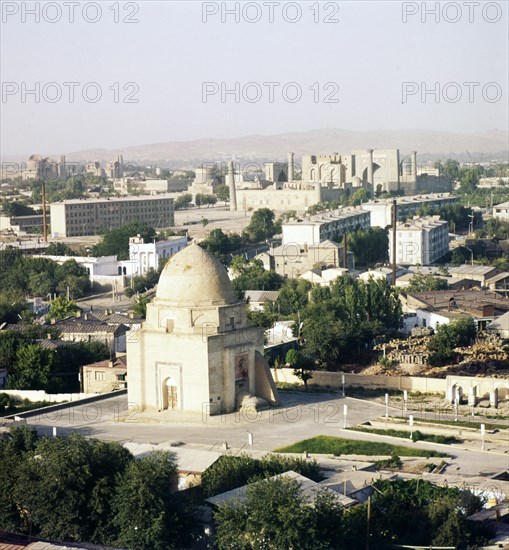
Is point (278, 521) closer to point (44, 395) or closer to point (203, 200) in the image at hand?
point (44, 395)

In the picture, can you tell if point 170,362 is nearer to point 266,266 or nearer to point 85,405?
point 85,405

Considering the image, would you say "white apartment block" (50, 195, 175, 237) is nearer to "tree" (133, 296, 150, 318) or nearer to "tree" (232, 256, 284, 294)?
"tree" (232, 256, 284, 294)

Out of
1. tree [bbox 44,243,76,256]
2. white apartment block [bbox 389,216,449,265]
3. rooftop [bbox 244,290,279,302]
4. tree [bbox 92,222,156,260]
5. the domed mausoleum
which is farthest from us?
tree [bbox 44,243,76,256]


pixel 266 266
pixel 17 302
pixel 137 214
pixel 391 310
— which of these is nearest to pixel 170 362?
pixel 391 310

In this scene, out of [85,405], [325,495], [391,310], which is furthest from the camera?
[391,310]

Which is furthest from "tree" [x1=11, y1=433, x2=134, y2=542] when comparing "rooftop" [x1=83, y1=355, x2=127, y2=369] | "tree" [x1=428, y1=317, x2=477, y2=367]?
"tree" [x1=428, y1=317, x2=477, y2=367]

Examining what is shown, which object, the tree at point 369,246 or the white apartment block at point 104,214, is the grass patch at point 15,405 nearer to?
the tree at point 369,246
